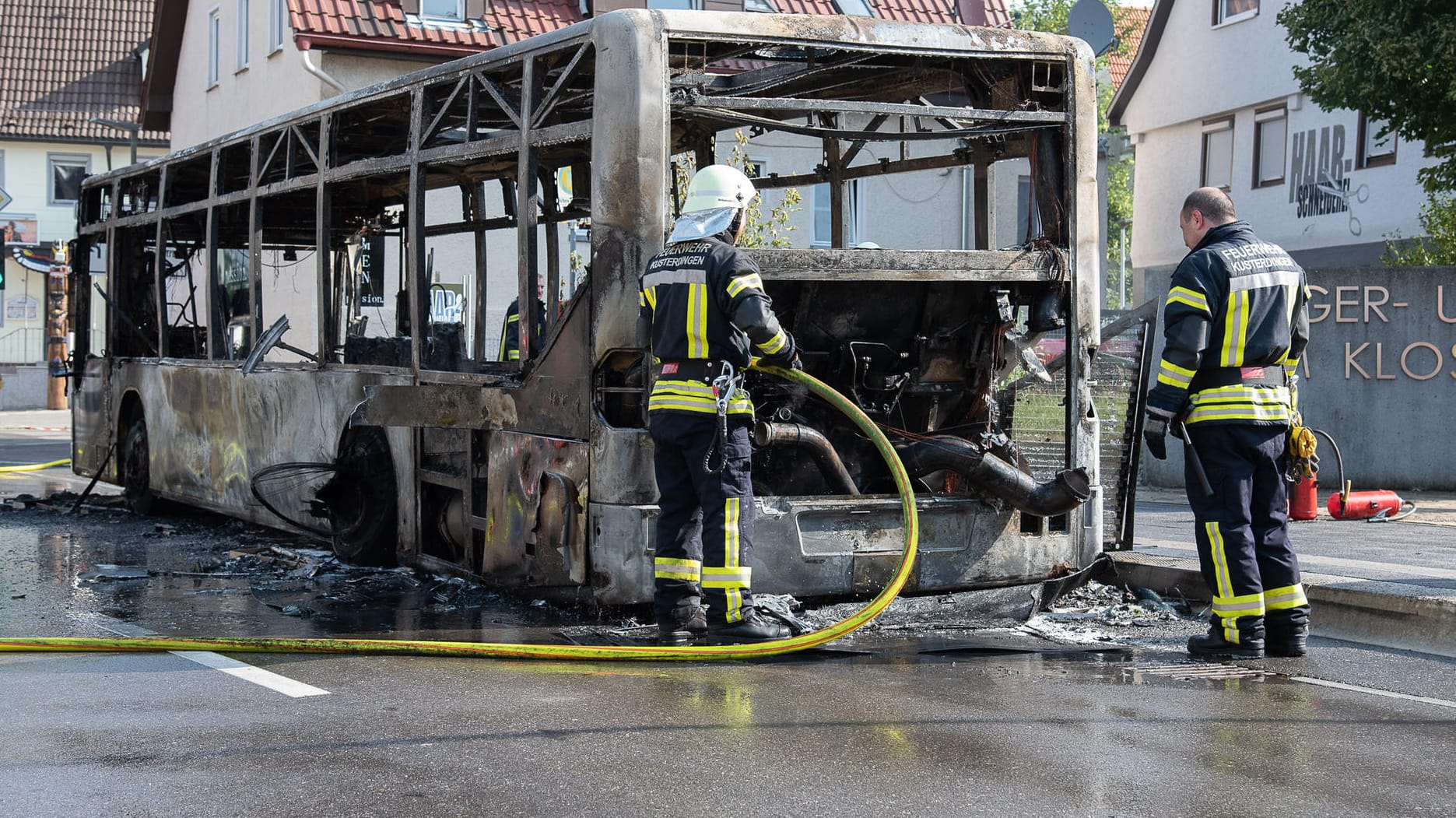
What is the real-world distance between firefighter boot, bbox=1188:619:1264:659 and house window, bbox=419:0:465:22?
17587 millimetres

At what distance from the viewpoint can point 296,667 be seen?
594 centimetres

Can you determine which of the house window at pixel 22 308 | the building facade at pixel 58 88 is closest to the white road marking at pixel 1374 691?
the building facade at pixel 58 88

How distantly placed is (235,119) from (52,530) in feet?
50.0

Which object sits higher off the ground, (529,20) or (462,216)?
(529,20)

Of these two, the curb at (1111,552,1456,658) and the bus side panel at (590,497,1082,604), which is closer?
the bus side panel at (590,497,1082,604)

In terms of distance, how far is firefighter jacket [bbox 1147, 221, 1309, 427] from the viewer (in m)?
6.34

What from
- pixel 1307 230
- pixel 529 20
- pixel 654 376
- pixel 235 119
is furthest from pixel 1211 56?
pixel 654 376

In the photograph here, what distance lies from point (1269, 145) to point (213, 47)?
17807mm

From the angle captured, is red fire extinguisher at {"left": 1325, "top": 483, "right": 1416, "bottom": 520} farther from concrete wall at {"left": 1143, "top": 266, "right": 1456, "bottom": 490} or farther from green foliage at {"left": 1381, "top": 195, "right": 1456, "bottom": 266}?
green foliage at {"left": 1381, "top": 195, "right": 1456, "bottom": 266}

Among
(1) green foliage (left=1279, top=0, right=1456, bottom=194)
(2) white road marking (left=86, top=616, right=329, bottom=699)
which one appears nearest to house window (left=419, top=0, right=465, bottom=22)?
(1) green foliage (left=1279, top=0, right=1456, bottom=194)

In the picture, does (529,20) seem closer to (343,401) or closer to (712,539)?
(343,401)

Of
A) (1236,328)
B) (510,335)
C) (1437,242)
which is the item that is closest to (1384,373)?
(1437,242)

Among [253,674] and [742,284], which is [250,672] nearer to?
[253,674]

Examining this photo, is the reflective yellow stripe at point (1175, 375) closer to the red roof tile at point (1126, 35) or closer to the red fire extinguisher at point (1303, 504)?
the red fire extinguisher at point (1303, 504)
